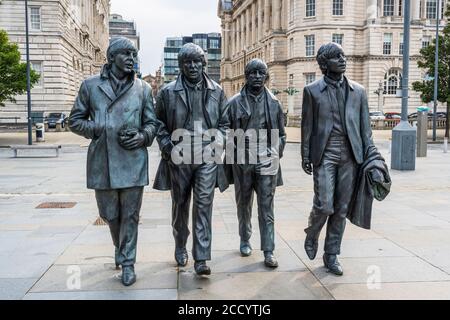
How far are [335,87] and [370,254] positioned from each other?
2090 millimetres

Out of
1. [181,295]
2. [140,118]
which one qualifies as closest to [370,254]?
[181,295]

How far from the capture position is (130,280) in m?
4.91

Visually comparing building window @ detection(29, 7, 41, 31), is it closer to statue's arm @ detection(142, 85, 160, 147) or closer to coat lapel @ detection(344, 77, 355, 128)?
statue's arm @ detection(142, 85, 160, 147)

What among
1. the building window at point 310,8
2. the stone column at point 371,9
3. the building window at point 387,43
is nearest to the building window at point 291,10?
the building window at point 310,8

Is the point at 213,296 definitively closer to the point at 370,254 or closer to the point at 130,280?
the point at 130,280

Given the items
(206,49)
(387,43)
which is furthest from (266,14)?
(206,49)

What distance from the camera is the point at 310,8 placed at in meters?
60.4

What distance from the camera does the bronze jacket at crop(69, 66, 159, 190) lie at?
4.82m

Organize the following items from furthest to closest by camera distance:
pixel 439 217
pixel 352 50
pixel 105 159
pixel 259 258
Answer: pixel 352 50 → pixel 439 217 → pixel 259 258 → pixel 105 159

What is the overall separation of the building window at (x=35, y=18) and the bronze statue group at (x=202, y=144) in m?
40.6

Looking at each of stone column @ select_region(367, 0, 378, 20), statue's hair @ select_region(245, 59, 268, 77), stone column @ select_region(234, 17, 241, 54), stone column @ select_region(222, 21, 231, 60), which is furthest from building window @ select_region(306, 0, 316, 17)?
statue's hair @ select_region(245, 59, 268, 77)

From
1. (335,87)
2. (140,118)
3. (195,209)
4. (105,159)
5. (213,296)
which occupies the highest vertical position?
(335,87)

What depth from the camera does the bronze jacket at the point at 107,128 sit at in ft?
15.8

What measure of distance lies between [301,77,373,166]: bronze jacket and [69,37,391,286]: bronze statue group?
0.01 m
